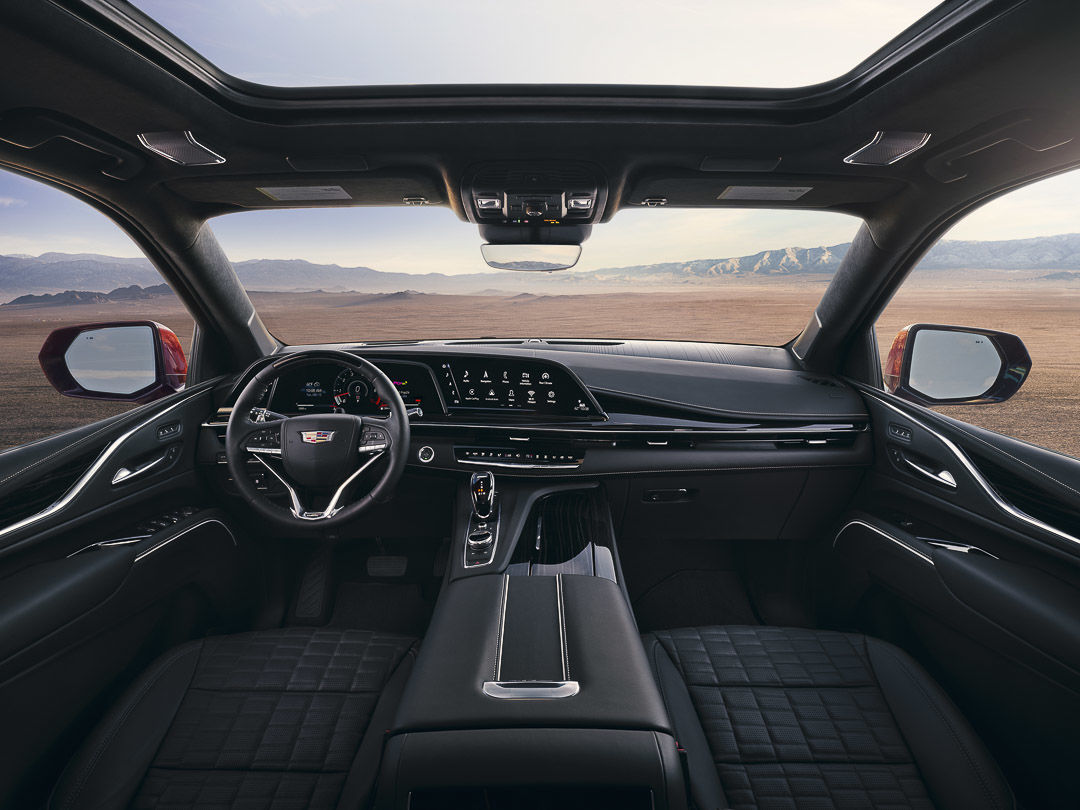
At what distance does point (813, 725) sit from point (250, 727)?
1.66m

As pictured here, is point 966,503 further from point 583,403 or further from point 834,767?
point 583,403

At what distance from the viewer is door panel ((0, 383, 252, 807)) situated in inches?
59.9

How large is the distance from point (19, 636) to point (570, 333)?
2451 millimetres

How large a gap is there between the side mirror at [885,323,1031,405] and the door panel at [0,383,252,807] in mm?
3091

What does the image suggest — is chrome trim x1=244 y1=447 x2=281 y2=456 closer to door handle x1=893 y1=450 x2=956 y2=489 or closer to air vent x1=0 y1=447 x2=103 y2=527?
air vent x1=0 y1=447 x2=103 y2=527

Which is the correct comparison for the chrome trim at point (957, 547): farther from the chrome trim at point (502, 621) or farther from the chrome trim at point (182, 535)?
the chrome trim at point (182, 535)

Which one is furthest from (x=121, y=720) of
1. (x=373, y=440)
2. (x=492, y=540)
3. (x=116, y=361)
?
(x=116, y=361)

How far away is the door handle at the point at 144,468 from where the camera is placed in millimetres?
2021

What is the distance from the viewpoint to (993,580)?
170cm

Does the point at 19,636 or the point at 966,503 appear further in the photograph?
the point at 966,503

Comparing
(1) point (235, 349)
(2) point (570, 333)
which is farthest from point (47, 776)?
(2) point (570, 333)

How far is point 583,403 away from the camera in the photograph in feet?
8.32

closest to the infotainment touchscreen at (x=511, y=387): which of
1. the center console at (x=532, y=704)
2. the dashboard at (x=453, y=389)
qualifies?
the dashboard at (x=453, y=389)

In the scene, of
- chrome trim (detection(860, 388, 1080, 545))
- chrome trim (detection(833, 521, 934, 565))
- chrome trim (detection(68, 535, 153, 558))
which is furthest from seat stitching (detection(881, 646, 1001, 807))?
Answer: chrome trim (detection(68, 535, 153, 558))
